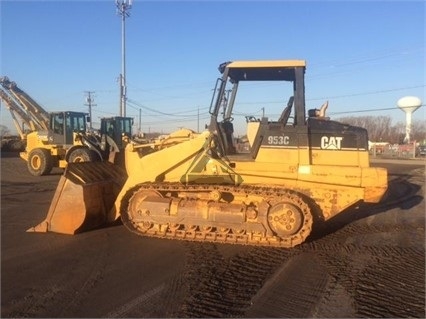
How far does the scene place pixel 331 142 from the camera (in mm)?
7520

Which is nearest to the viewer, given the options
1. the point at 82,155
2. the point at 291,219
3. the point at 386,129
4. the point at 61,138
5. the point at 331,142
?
the point at 291,219

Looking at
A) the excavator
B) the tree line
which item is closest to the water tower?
the tree line

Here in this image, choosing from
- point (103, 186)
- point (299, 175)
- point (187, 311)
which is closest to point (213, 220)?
point (299, 175)

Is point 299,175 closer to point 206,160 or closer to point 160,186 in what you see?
point 206,160

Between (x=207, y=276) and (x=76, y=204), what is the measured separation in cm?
309

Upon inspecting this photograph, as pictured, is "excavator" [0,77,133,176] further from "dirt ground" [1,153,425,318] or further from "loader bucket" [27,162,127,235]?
"dirt ground" [1,153,425,318]

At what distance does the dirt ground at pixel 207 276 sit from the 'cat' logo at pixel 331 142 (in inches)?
63.7

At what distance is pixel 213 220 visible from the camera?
7285mm

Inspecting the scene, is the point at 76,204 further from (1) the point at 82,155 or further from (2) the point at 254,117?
(1) the point at 82,155

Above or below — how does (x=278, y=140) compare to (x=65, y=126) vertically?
below

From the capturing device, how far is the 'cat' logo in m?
7.49

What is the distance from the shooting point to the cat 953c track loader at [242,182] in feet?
23.6

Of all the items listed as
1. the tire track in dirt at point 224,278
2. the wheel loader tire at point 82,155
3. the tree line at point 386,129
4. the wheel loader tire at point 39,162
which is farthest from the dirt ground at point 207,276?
the tree line at point 386,129

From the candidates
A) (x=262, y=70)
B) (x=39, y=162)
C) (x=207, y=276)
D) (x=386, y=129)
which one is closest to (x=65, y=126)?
(x=39, y=162)
